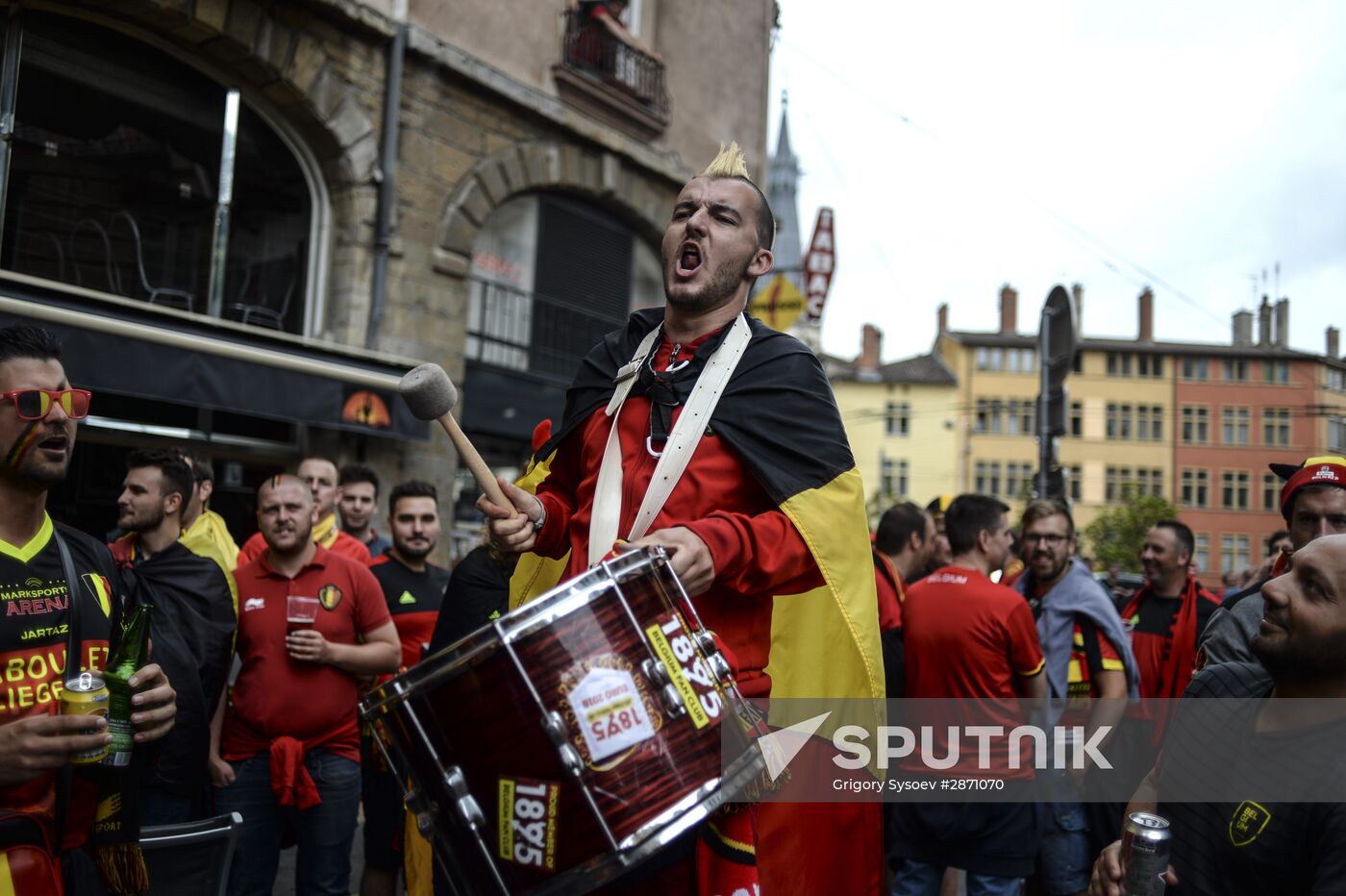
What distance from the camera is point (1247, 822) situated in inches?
93.7

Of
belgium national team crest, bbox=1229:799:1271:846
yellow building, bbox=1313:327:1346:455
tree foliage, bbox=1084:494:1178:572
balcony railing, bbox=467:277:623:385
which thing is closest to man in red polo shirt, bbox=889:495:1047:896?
Result: belgium national team crest, bbox=1229:799:1271:846

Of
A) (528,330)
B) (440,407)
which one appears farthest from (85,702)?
(528,330)

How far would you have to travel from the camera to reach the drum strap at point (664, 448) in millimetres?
2393

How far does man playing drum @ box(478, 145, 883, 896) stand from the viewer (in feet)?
7.91

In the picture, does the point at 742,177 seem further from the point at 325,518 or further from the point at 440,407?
the point at 325,518

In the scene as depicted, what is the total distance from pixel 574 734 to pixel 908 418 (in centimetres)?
5913

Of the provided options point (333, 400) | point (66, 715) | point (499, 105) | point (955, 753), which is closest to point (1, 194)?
point (333, 400)

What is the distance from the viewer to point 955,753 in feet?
15.5

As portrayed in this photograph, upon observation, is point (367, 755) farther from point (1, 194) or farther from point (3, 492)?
point (1, 194)

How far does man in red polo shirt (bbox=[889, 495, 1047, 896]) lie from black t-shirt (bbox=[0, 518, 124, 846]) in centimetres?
328

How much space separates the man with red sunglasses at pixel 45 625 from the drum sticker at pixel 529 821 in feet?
4.14

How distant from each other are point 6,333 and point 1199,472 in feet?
209

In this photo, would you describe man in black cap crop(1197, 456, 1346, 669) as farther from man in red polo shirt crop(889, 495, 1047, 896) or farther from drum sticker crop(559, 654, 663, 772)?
drum sticker crop(559, 654, 663, 772)

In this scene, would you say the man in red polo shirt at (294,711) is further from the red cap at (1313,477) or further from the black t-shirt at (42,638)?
the red cap at (1313,477)
